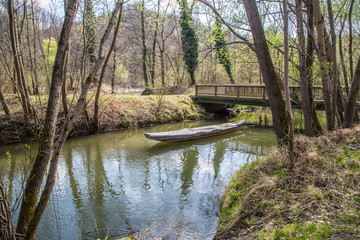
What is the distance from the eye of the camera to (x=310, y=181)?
12.7 feet

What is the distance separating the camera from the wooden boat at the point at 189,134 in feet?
33.1

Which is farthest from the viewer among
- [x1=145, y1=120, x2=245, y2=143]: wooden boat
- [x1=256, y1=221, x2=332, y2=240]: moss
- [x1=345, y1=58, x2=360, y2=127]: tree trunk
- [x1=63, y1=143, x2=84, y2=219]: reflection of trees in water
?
[x1=145, y1=120, x2=245, y2=143]: wooden boat

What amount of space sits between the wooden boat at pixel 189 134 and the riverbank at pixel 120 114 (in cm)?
418

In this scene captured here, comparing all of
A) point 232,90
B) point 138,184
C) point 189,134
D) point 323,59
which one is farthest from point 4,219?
point 232,90

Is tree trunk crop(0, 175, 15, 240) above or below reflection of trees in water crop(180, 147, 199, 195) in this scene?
above

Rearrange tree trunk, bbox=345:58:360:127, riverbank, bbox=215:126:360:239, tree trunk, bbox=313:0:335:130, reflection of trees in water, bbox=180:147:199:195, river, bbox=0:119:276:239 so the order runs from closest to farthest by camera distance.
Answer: riverbank, bbox=215:126:360:239 → river, bbox=0:119:276:239 → tree trunk, bbox=313:0:335:130 → reflection of trees in water, bbox=180:147:199:195 → tree trunk, bbox=345:58:360:127

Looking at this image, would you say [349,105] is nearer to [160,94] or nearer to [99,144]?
[99,144]

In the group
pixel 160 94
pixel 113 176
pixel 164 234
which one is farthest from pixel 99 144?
pixel 164 234

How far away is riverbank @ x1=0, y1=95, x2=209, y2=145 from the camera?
10797 mm

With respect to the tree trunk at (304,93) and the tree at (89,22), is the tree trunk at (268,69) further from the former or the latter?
the tree at (89,22)

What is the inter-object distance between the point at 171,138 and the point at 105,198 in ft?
15.6

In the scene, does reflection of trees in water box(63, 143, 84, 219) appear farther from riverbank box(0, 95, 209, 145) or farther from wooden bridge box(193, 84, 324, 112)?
wooden bridge box(193, 84, 324, 112)

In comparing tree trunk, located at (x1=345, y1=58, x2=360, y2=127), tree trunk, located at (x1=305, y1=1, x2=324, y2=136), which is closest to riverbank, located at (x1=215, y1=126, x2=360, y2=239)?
tree trunk, located at (x1=305, y1=1, x2=324, y2=136)

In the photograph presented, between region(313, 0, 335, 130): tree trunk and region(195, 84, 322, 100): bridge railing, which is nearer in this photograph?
region(313, 0, 335, 130): tree trunk
